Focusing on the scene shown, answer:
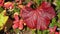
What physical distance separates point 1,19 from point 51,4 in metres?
0.59

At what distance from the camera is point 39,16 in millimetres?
2396

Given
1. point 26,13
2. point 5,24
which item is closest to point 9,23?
point 5,24

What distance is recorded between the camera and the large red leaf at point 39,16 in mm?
2387

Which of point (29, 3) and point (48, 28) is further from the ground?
point (29, 3)

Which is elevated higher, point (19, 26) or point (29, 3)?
point (29, 3)

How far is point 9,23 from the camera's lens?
98.8 inches

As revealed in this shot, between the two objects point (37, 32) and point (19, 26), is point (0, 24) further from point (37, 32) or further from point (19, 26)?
point (37, 32)

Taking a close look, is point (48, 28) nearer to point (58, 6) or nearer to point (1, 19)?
point (58, 6)

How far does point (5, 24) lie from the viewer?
2479 mm

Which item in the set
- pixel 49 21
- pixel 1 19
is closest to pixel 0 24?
pixel 1 19

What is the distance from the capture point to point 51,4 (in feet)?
8.22

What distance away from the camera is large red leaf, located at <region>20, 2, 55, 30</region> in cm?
239

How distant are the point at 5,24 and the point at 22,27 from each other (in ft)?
0.64

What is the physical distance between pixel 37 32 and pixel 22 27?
0.18 metres
